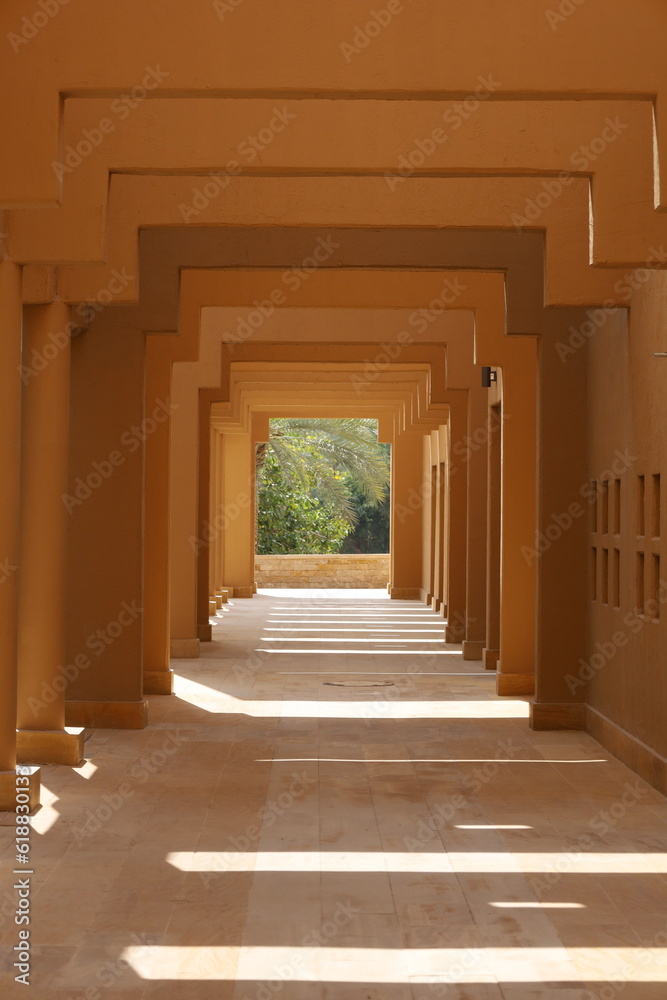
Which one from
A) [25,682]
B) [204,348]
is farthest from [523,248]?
[204,348]

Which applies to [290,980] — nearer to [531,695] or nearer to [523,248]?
[523,248]

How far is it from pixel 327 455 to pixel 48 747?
28.9 metres

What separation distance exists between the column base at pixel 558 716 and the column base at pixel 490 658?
13.8 ft

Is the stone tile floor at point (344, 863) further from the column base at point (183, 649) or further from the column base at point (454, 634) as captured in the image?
the column base at point (454, 634)

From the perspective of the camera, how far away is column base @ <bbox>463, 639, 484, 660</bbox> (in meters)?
16.0

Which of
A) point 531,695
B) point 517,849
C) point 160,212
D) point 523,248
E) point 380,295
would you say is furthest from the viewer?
point 531,695

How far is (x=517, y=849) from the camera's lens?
672cm

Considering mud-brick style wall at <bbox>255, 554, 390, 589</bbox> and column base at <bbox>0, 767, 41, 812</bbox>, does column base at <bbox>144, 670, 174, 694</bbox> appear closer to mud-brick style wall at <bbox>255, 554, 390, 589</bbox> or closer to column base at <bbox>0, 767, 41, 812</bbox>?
column base at <bbox>0, 767, 41, 812</bbox>

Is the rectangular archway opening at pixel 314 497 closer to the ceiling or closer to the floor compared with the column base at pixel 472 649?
closer to the ceiling

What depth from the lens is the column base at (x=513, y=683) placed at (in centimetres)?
1280

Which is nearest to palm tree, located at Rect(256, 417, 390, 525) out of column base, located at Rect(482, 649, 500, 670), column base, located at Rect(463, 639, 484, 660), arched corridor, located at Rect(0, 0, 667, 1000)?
column base, located at Rect(463, 639, 484, 660)

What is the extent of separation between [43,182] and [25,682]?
423cm

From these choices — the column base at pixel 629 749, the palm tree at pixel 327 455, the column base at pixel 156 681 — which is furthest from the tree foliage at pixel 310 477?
the column base at pixel 629 749

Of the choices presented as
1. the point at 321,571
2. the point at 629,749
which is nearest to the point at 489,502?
the point at 629,749
